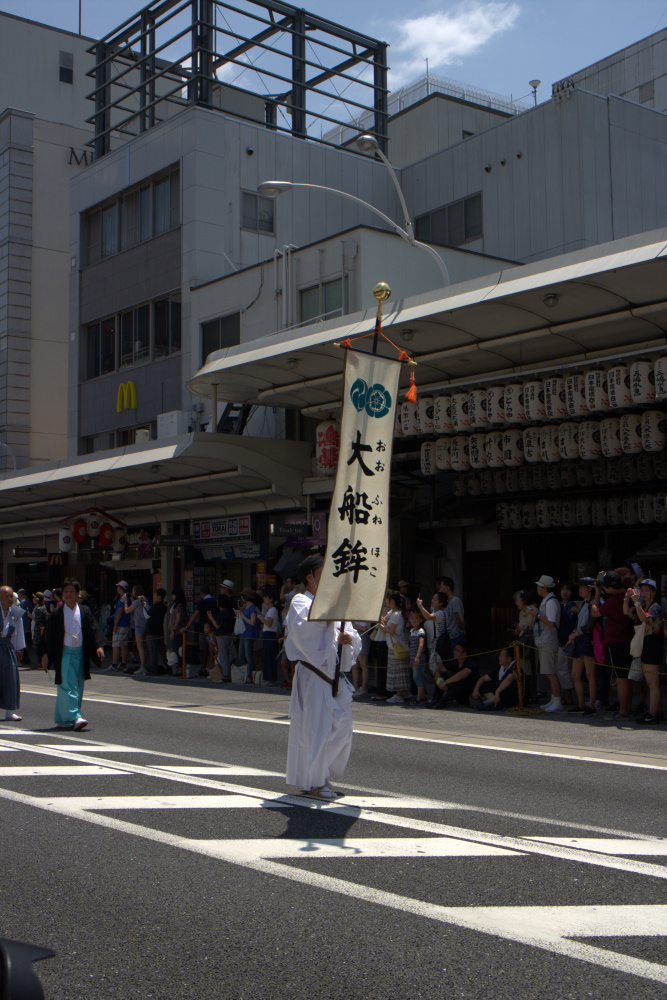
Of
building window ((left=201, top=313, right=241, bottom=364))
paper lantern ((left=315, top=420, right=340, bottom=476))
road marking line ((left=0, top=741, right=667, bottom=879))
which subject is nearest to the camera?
road marking line ((left=0, top=741, right=667, bottom=879))

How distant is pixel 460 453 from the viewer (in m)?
18.9

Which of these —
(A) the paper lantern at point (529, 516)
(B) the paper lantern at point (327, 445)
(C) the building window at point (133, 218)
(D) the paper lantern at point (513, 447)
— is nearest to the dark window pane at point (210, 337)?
(C) the building window at point (133, 218)

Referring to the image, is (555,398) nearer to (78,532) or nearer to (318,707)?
(318,707)

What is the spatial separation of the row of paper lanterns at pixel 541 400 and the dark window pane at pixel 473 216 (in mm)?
11467

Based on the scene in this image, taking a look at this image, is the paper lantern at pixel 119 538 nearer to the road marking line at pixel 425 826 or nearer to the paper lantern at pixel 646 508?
the paper lantern at pixel 646 508

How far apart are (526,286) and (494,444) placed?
15.7 feet

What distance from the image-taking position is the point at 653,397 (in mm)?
15188

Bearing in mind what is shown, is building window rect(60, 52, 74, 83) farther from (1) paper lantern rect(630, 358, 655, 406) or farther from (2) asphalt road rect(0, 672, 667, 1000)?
(2) asphalt road rect(0, 672, 667, 1000)

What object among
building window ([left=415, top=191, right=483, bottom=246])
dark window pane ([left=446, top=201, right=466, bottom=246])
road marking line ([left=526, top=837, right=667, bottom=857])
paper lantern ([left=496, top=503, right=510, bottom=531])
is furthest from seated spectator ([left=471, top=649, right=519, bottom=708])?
dark window pane ([left=446, top=201, right=466, bottom=246])

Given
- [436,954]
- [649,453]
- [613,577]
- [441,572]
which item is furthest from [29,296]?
[436,954]

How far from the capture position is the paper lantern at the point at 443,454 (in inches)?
752

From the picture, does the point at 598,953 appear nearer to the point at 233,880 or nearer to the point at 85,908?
the point at 233,880

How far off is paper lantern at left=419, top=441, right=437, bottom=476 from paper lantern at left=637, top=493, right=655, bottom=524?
4022mm

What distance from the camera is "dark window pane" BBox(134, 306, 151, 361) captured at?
29.0 meters
